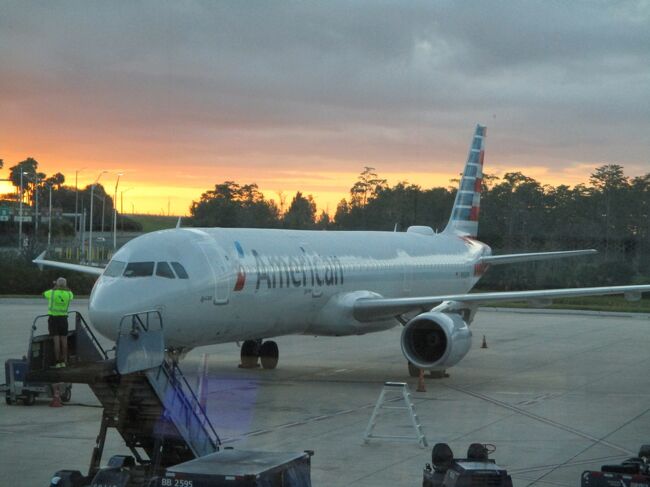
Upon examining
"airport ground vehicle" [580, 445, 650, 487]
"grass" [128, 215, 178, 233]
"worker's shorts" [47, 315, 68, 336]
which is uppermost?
"grass" [128, 215, 178, 233]

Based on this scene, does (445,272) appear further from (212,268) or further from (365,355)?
(212,268)

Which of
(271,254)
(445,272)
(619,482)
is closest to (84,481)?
(619,482)

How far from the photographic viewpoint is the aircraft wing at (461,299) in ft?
79.1

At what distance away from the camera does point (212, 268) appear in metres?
20.0

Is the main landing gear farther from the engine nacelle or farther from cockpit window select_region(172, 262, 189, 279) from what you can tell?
cockpit window select_region(172, 262, 189, 279)

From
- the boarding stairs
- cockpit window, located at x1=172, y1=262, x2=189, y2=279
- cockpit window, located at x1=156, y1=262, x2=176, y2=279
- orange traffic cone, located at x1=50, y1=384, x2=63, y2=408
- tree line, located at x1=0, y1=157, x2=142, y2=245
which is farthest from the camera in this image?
tree line, located at x1=0, y1=157, x2=142, y2=245

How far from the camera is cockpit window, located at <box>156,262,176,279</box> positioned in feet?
62.8

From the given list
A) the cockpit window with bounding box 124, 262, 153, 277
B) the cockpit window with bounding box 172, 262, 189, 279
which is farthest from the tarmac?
the cockpit window with bounding box 124, 262, 153, 277

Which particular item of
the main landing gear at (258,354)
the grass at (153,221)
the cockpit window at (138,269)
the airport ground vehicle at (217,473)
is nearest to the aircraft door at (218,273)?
the cockpit window at (138,269)

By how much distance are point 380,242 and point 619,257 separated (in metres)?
21.9

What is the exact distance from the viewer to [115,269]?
1912 cm

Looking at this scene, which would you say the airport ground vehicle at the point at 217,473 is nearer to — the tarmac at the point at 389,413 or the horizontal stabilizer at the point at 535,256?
the tarmac at the point at 389,413

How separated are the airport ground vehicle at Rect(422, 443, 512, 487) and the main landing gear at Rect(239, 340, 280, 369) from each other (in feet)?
46.1

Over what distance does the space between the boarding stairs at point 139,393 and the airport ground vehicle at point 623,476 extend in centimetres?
487
